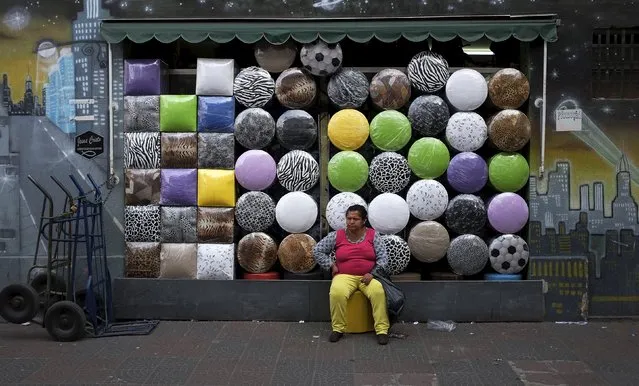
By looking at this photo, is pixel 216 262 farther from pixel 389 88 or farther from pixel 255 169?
pixel 389 88

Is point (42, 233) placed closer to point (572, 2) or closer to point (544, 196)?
point (544, 196)

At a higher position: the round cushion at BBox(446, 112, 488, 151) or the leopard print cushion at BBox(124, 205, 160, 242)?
the round cushion at BBox(446, 112, 488, 151)

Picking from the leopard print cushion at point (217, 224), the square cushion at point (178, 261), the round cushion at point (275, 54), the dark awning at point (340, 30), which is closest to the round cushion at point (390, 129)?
the dark awning at point (340, 30)

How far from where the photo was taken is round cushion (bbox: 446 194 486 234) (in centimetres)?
765

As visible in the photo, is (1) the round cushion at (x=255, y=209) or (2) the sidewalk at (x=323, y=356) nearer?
(2) the sidewalk at (x=323, y=356)

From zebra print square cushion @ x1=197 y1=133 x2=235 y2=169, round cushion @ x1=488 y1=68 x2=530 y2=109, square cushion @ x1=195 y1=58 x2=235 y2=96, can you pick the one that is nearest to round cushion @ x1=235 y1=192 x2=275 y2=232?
zebra print square cushion @ x1=197 y1=133 x2=235 y2=169

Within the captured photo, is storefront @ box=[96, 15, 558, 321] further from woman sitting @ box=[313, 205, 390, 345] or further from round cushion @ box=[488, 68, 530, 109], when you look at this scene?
woman sitting @ box=[313, 205, 390, 345]

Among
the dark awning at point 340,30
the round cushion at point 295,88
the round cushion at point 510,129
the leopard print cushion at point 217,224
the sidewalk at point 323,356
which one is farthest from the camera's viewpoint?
the leopard print cushion at point 217,224

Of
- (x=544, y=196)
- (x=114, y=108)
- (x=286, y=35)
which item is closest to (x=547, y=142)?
(x=544, y=196)

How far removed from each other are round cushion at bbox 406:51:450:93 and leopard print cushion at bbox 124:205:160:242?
3.13m

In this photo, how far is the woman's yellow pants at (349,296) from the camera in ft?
22.7

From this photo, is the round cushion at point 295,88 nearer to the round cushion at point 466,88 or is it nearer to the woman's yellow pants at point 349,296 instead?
the round cushion at point 466,88

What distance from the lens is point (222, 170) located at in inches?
306

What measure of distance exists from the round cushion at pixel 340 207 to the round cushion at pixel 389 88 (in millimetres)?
1044
